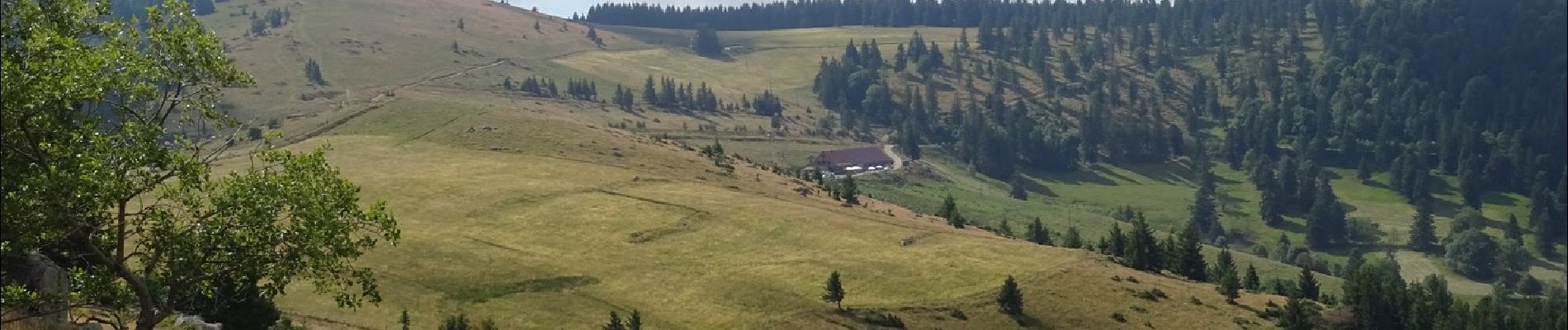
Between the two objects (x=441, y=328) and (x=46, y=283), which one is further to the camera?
(x=441, y=328)

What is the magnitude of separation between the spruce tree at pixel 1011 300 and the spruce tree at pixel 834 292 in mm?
15300

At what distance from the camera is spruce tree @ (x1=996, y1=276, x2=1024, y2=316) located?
Answer: 116 metres

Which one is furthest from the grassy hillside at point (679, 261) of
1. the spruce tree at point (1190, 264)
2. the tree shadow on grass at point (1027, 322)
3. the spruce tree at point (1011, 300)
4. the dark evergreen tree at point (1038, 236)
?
the dark evergreen tree at point (1038, 236)

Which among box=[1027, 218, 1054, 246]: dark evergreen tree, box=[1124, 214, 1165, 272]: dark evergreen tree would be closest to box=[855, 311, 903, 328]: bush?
box=[1124, 214, 1165, 272]: dark evergreen tree

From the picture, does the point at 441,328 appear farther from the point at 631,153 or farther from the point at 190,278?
the point at 631,153

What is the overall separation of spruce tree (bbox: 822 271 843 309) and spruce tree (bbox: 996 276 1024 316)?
15.3 metres

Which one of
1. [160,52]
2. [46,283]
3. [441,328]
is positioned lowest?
[441,328]

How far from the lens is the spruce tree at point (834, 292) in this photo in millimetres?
112562

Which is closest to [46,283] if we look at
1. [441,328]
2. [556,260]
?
[441,328]

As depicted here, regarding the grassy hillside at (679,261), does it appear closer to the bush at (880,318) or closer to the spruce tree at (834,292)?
the spruce tree at (834,292)

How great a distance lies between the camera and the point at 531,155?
184750 mm

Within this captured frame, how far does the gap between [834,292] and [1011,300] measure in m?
17.2

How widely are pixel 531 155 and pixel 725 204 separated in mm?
43803

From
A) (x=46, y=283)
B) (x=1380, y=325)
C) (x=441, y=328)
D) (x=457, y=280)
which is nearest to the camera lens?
(x=46, y=283)
